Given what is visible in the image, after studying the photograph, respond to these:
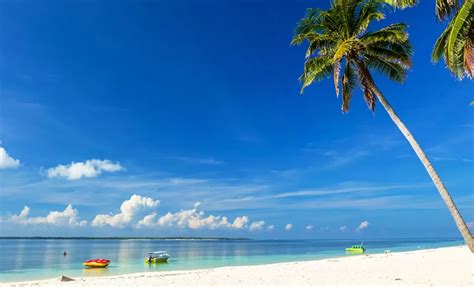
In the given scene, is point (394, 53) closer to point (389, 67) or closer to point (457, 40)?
point (389, 67)

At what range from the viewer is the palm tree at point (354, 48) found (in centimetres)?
1450

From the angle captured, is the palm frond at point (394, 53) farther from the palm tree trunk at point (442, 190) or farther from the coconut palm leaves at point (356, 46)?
the palm tree trunk at point (442, 190)

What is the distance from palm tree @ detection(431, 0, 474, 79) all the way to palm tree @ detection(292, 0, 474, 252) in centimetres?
153

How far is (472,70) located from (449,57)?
159cm

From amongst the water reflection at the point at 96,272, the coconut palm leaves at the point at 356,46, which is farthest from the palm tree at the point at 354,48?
the water reflection at the point at 96,272

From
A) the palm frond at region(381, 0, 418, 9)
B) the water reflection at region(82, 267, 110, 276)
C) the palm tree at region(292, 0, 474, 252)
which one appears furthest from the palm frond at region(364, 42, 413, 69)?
the water reflection at region(82, 267, 110, 276)

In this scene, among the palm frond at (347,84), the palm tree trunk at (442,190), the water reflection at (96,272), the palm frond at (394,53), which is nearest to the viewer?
the palm tree trunk at (442,190)

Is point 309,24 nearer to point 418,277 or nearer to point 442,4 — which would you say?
point 442,4

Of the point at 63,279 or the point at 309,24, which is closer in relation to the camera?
the point at 309,24

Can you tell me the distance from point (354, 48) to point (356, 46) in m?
0.17

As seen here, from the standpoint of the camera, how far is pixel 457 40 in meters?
12.3

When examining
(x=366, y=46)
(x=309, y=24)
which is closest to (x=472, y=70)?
(x=366, y=46)

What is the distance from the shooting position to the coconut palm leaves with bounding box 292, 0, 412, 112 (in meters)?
14.7

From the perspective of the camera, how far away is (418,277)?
1563 centimetres
